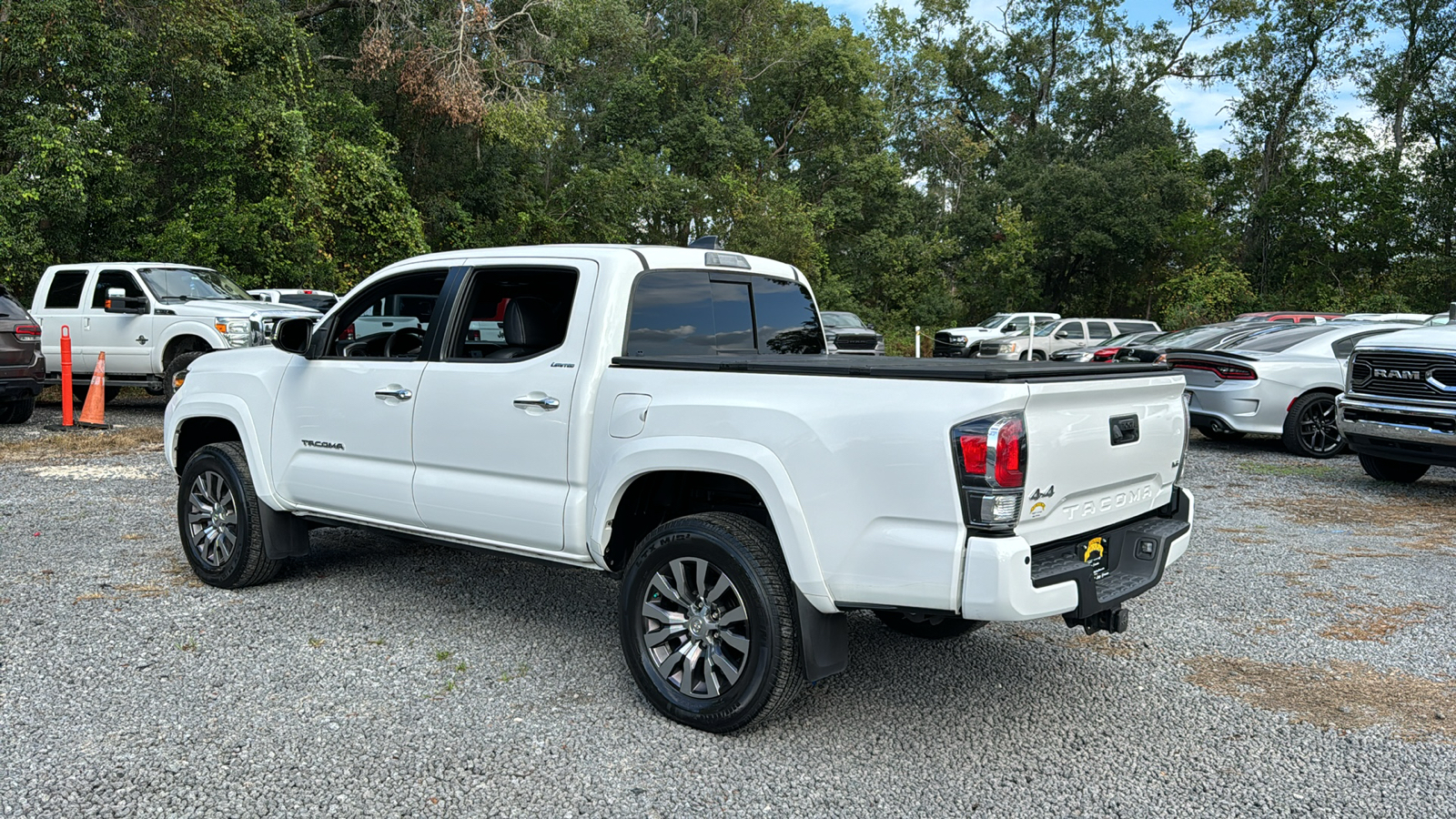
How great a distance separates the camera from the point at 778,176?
42.5m

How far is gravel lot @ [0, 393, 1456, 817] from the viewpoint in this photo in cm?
345

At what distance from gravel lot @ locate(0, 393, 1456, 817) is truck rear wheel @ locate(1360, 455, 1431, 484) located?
350cm

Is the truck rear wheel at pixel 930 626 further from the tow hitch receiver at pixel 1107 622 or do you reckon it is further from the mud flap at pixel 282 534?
Result: the mud flap at pixel 282 534

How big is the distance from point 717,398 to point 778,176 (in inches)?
1569

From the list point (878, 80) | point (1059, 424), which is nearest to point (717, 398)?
point (1059, 424)

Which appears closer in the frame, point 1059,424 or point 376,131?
Result: point 1059,424

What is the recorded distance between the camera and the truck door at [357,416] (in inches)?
Answer: 196

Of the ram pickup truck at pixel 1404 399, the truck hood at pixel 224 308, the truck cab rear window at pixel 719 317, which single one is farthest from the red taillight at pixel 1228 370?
the truck hood at pixel 224 308

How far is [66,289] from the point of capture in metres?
14.7

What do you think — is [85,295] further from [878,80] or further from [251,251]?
[878,80]

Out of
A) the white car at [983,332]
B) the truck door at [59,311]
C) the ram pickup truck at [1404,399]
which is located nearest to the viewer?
the ram pickup truck at [1404,399]

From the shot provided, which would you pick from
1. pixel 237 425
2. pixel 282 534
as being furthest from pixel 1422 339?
pixel 237 425

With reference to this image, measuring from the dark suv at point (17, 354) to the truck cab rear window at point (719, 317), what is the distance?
1149cm

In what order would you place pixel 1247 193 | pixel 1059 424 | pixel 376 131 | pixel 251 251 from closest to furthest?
pixel 1059 424, pixel 251 251, pixel 376 131, pixel 1247 193
